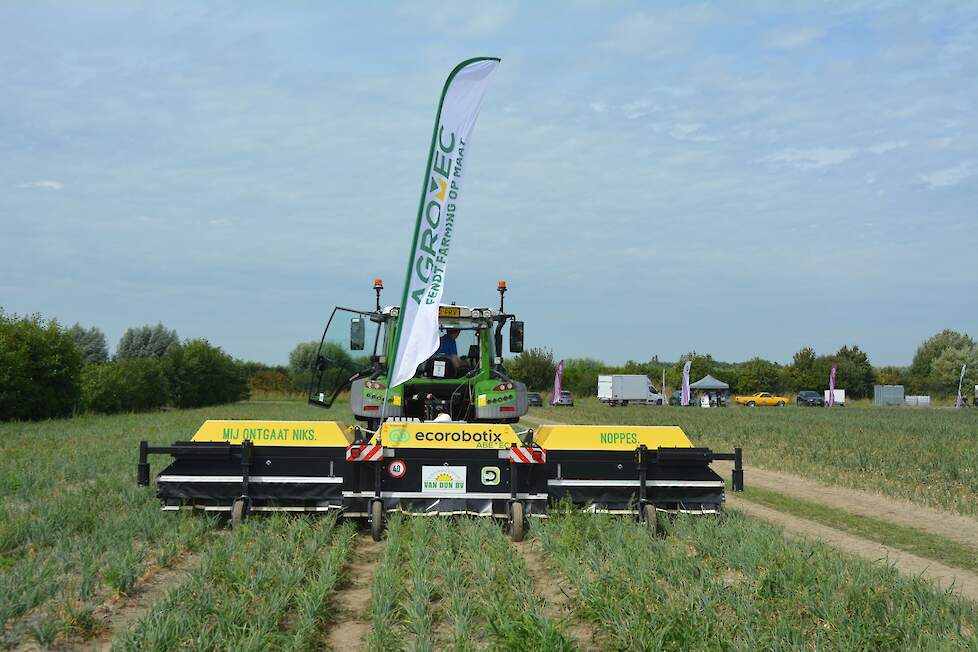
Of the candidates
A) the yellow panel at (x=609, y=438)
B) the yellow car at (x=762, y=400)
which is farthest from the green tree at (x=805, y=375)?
the yellow panel at (x=609, y=438)

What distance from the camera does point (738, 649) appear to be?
5.14 meters

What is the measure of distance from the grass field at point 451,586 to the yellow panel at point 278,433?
91cm

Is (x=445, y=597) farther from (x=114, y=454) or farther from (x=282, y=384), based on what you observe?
(x=282, y=384)

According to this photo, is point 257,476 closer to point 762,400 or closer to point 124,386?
point 124,386

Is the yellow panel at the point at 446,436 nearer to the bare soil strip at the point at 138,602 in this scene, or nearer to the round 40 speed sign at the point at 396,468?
the round 40 speed sign at the point at 396,468

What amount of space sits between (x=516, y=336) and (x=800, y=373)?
87.9 m

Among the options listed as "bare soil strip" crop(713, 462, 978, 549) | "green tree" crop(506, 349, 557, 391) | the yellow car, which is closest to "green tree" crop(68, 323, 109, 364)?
"green tree" crop(506, 349, 557, 391)

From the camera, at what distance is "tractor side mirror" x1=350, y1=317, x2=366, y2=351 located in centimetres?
1167

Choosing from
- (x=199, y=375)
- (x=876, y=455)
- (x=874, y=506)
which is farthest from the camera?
(x=199, y=375)

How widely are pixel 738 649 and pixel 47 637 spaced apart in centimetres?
424

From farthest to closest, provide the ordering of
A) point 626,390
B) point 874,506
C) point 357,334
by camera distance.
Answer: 1. point 626,390
2. point 874,506
3. point 357,334

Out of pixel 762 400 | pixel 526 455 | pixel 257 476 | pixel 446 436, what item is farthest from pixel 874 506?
pixel 762 400

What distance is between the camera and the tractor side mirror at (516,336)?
11820 millimetres

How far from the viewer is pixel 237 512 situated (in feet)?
30.2
